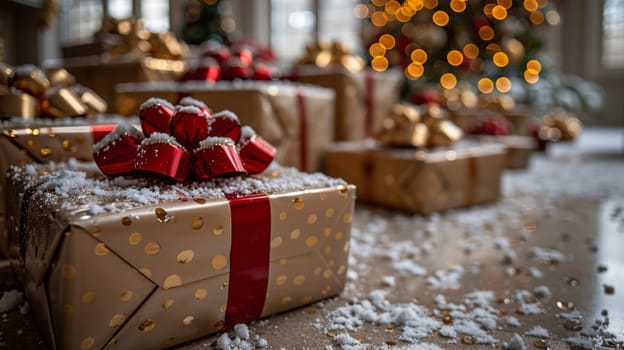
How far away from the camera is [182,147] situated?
0.77m

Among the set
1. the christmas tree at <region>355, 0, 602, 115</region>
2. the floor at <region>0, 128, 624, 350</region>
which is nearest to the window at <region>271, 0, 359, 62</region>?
the christmas tree at <region>355, 0, 602, 115</region>

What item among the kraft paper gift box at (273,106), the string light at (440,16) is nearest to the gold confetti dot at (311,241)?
the kraft paper gift box at (273,106)

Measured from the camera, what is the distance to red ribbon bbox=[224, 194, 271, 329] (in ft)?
2.27

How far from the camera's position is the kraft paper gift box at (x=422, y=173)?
5.09 feet

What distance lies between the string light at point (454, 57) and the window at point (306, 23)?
2.61m

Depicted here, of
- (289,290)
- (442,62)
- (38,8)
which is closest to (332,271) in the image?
(289,290)

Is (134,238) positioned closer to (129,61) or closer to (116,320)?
(116,320)

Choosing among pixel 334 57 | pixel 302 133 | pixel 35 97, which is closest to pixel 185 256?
pixel 35 97

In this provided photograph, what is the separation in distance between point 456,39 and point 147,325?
3.51 m

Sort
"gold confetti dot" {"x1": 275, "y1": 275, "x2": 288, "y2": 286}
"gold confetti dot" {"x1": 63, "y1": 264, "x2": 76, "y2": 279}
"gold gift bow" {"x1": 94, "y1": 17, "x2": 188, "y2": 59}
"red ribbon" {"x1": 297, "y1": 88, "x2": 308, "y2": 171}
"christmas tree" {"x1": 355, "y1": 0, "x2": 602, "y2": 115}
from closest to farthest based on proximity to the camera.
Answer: "gold confetti dot" {"x1": 63, "y1": 264, "x2": 76, "y2": 279}
"gold confetti dot" {"x1": 275, "y1": 275, "x2": 288, "y2": 286}
"red ribbon" {"x1": 297, "y1": 88, "x2": 308, "y2": 171}
"gold gift bow" {"x1": 94, "y1": 17, "x2": 188, "y2": 59}
"christmas tree" {"x1": 355, "y1": 0, "x2": 602, "y2": 115}

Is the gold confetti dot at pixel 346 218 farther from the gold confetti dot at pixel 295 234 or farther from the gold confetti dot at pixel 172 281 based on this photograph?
the gold confetti dot at pixel 172 281

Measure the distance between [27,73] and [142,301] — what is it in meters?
0.78

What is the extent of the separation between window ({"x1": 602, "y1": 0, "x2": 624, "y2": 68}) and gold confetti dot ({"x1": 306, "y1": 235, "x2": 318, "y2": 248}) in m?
6.58

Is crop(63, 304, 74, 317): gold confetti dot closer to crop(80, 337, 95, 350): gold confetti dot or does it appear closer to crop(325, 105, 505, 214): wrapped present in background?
crop(80, 337, 95, 350): gold confetti dot
